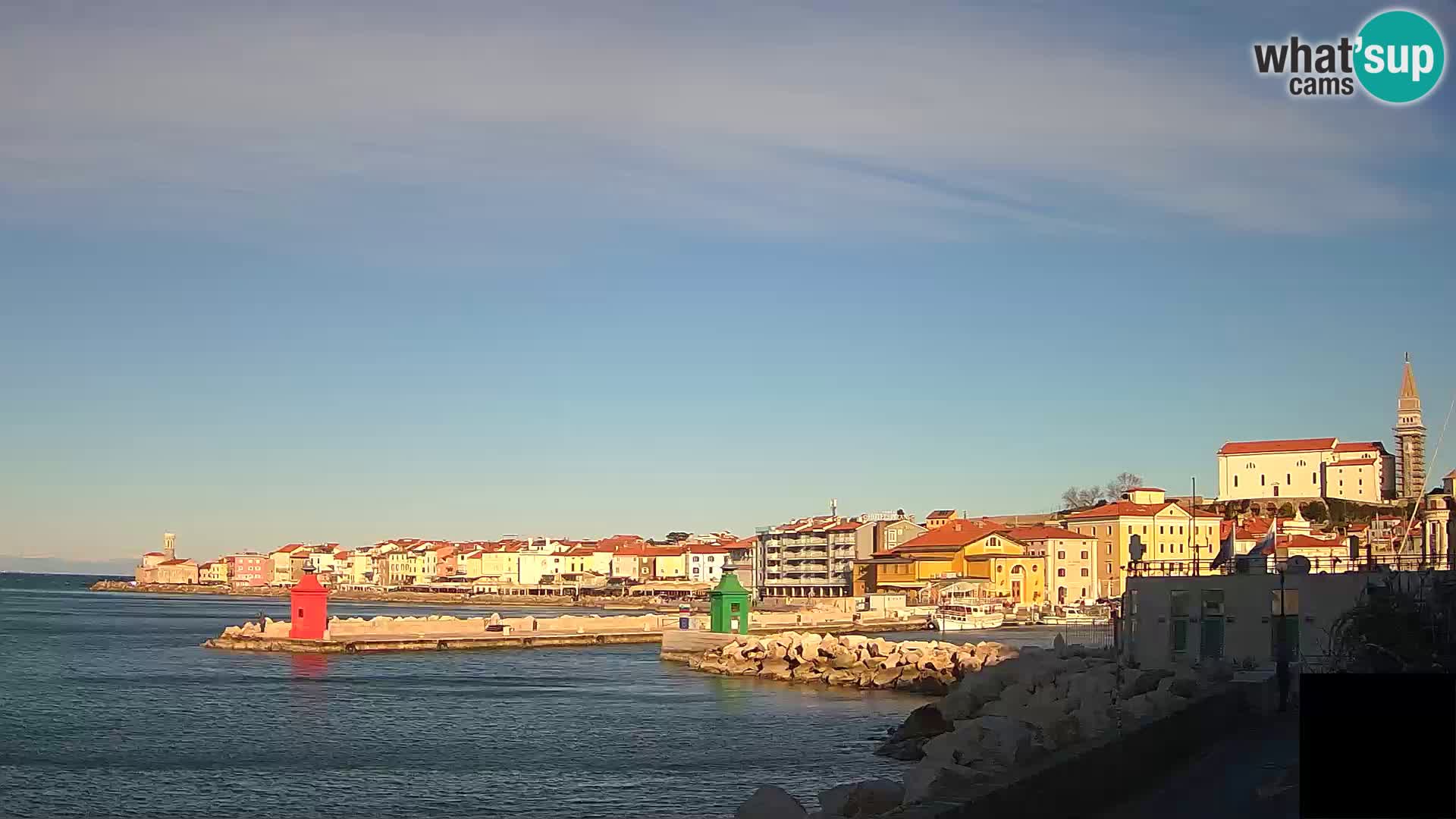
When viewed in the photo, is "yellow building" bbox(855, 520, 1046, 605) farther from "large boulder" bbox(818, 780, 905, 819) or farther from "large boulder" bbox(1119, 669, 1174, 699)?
"large boulder" bbox(818, 780, 905, 819)

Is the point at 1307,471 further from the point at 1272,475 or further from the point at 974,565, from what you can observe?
the point at 974,565

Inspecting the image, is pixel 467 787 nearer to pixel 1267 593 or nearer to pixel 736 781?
pixel 736 781

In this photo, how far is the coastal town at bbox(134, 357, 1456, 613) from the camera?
88.8 meters

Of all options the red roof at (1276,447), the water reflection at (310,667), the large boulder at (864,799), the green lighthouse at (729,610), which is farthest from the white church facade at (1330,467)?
the large boulder at (864,799)

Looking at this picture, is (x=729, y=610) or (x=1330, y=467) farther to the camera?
(x=1330, y=467)

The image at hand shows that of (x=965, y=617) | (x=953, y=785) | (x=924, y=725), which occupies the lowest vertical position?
(x=965, y=617)

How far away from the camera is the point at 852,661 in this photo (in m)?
44.7

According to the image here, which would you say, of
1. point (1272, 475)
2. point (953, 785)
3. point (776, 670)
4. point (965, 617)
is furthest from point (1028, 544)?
point (953, 785)

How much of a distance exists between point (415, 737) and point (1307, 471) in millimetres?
103371

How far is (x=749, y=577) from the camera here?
447 feet

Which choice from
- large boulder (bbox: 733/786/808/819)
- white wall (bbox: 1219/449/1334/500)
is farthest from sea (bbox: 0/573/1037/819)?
white wall (bbox: 1219/449/1334/500)

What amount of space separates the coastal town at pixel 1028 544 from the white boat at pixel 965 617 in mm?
6875

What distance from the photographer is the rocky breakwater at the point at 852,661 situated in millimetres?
42156

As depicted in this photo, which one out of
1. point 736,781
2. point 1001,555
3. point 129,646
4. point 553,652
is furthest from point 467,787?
point 1001,555
